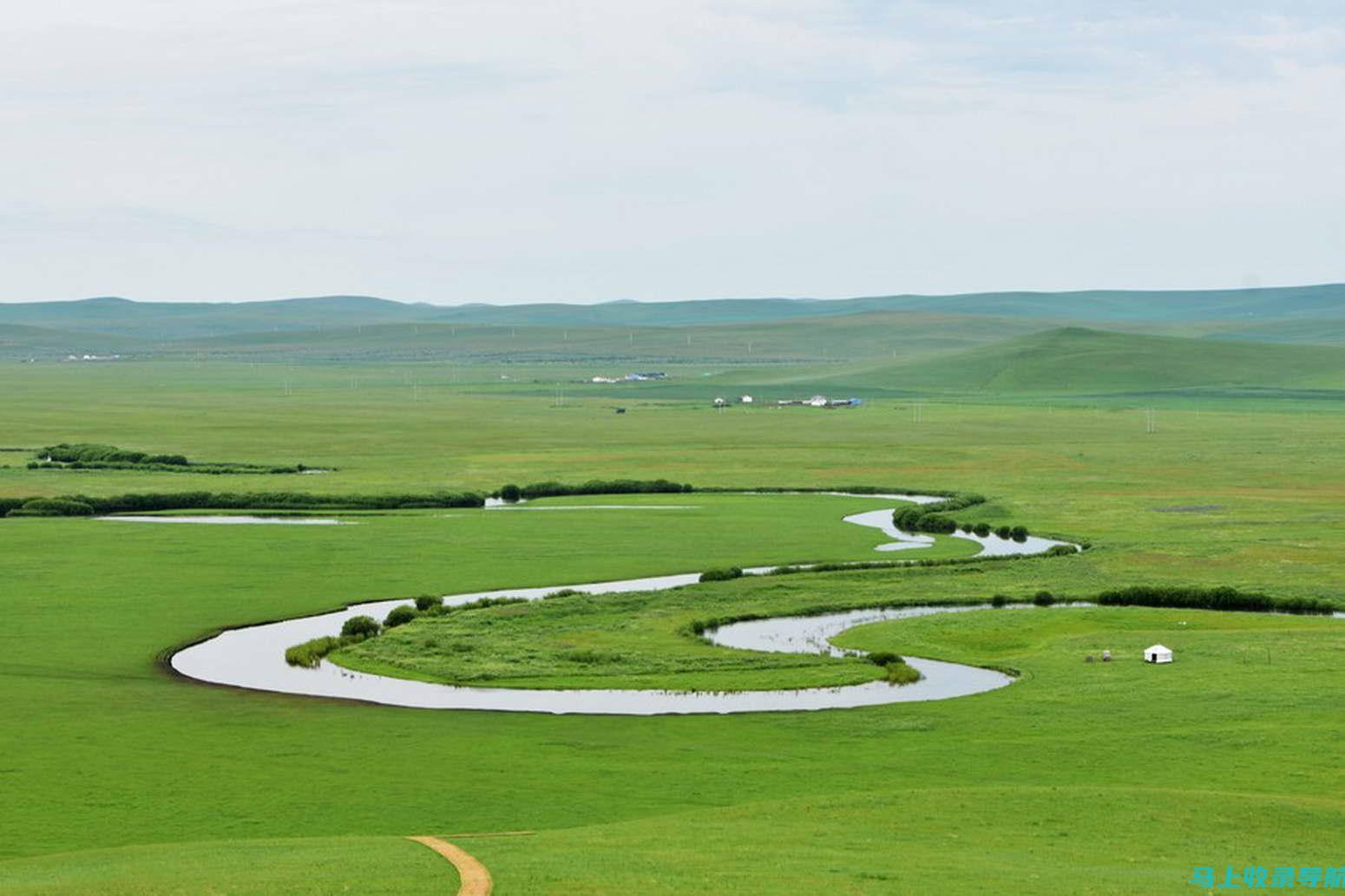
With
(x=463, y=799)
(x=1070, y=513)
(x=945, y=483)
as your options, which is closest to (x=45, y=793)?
(x=463, y=799)

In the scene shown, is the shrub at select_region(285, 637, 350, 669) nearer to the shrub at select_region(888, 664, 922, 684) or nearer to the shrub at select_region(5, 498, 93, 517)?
the shrub at select_region(888, 664, 922, 684)

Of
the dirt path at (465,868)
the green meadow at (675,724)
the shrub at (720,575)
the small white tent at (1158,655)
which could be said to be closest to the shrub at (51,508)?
the green meadow at (675,724)

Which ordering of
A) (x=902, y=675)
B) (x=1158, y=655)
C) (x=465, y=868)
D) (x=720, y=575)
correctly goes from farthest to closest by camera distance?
(x=720, y=575)
(x=1158, y=655)
(x=902, y=675)
(x=465, y=868)

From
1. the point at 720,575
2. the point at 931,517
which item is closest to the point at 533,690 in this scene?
the point at 720,575

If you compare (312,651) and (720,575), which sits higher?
(720,575)

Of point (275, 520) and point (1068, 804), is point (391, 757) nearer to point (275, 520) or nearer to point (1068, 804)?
point (1068, 804)

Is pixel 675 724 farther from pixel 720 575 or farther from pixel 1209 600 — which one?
pixel 1209 600

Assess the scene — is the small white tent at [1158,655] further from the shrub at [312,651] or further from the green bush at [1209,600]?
the shrub at [312,651]

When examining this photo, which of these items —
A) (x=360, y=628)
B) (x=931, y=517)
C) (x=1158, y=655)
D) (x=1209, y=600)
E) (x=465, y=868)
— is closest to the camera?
(x=465, y=868)
